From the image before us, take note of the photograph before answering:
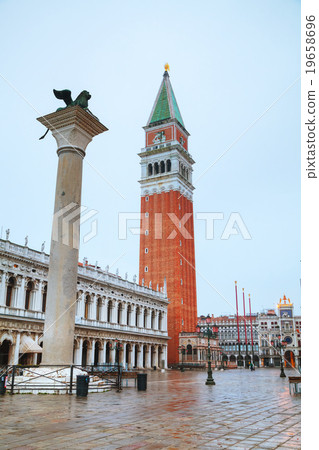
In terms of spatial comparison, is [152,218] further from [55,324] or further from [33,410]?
[33,410]

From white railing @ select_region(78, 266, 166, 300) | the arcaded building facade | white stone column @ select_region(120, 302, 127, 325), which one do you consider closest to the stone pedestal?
the arcaded building facade

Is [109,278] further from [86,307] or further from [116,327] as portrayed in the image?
[116,327]

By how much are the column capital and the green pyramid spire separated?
5764 centimetres

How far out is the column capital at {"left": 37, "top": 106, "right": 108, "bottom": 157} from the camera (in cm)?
1559

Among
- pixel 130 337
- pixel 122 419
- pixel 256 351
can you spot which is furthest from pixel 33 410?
pixel 256 351

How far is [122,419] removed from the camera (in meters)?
8.47

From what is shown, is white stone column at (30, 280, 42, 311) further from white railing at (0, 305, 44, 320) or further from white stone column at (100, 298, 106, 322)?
white stone column at (100, 298, 106, 322)

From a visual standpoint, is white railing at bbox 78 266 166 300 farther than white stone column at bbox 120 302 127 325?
No

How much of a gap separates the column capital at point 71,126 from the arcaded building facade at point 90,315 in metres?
18.9

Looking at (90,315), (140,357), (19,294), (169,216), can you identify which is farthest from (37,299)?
(169,216)

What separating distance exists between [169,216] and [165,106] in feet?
71.5

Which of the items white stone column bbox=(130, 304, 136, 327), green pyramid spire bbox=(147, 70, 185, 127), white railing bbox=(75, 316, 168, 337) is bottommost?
white railing bbox=(75, 316, 168, 337)

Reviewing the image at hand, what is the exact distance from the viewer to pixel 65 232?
48.3 ft

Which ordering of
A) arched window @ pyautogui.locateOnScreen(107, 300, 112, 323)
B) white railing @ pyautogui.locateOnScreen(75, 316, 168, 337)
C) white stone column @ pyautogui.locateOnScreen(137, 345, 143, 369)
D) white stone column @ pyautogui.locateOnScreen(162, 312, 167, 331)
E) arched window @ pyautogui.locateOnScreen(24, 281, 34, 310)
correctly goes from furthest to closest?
white stone column @ pyautogui.locateOnScreen(162, 312, 167, 331) → white stone column @ pyautogui.locateOnScreen(137, 345, 143, 369) → arched window @ pyautogui.locateOnScreen(107, 300, 112, 323) → white railing @ pyautogui.locateOnScreen(75, 316, 168, 337) → arched window @ pyautogui.locateOnScreen(24, 281, 34, 310)
